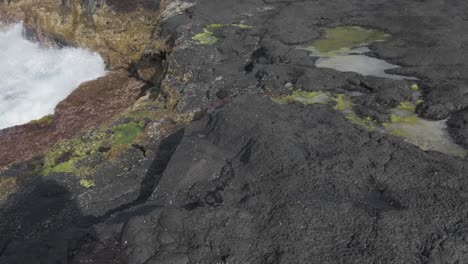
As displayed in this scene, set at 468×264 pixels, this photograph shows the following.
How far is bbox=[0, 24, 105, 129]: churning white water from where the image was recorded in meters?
15.5

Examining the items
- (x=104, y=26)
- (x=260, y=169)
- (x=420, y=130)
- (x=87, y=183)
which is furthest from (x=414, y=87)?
(x=104, y=26)

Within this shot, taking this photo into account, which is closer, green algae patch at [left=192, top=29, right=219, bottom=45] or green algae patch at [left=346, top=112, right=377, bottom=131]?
green algae patch at [left=346, top=112, right=377, bottom=131]

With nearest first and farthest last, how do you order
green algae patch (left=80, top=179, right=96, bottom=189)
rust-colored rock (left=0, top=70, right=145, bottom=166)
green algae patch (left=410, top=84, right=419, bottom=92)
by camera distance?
green algae patch (left=80, top=179, right=96, bottom=189), green algae patch (left=410, top=84, right=419, bottom=92), rust-colored rock (left=0, top=70, right=145, bottom=166)

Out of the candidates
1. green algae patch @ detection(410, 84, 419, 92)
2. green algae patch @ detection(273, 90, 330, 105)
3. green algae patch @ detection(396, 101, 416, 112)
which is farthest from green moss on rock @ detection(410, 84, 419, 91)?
green algae patch @ detection(273, 90, 330, 105)

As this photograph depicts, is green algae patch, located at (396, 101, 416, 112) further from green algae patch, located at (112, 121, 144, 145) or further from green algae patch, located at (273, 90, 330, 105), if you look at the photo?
green algae patch, located at (112, 121, 144, 145)

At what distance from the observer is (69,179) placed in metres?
8.78

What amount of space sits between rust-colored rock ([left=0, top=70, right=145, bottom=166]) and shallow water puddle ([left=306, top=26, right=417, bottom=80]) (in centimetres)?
611

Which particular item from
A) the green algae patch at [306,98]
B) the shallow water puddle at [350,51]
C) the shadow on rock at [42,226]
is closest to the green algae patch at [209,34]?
the shallow water puddle at [350,51]

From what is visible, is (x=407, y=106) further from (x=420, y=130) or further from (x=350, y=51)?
(x=350, y=51)

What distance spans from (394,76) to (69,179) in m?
7.52

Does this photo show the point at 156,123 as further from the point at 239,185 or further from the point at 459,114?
the point at 459,114

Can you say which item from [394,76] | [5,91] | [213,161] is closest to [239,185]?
[213,161]

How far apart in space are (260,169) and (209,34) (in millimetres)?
7633

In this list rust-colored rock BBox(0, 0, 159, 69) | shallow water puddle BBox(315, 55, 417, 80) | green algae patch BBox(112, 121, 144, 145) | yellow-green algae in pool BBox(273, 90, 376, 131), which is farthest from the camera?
rust-colored rock BBox(0, 0, 159, 69)
